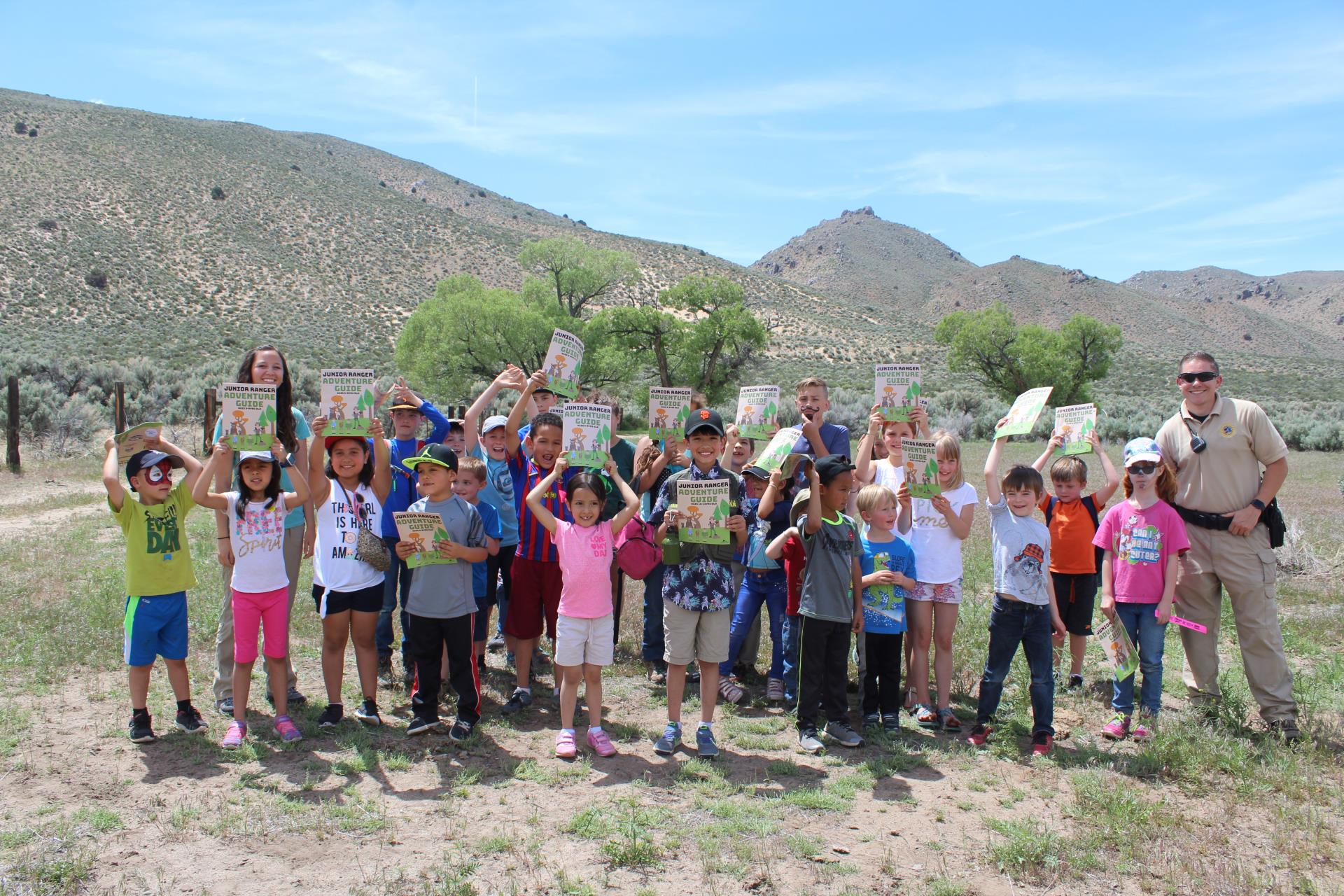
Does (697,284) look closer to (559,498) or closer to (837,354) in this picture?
(837,354)

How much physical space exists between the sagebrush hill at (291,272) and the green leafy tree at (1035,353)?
3.65 meters

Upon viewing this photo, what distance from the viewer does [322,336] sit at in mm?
47438

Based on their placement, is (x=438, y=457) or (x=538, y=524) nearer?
(x=438, y=457)

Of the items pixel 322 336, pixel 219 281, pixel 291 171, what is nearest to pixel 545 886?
pixel 322 336

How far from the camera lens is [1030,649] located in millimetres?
5051

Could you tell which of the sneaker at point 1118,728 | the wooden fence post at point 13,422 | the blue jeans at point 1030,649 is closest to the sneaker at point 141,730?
the blue jeans at point 1030,649

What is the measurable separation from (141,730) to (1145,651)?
631 centimetres

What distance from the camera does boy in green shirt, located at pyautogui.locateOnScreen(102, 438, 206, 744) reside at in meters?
4.93

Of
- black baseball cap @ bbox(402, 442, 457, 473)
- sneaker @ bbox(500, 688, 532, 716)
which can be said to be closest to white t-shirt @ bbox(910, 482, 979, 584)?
sneaker @ bbox(500, 688, 532, 716)

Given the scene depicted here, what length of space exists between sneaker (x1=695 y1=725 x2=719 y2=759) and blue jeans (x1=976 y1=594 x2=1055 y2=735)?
1.78m

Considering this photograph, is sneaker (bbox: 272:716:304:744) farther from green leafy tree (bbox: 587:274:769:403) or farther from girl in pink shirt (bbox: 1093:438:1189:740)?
green leafy tree (bbox: 587:274:769:403)

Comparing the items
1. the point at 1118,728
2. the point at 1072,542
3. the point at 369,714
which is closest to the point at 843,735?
the point at 1118,728

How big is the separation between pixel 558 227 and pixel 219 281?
157ft

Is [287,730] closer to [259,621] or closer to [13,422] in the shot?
[259,621]
